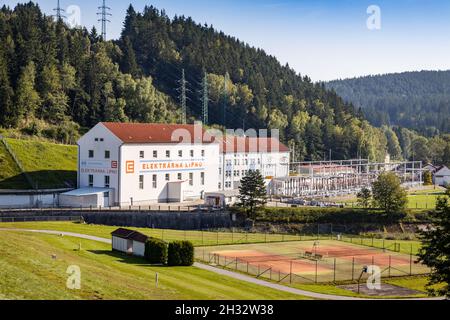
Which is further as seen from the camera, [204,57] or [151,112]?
[204,57]

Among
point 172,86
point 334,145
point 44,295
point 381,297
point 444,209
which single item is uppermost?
point 172,86

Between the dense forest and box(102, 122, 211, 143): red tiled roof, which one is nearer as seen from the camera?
box(102, 122, 211, 143): red tiled roof

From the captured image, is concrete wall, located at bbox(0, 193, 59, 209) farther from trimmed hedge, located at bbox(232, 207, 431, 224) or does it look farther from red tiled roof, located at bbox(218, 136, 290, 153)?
red tiled roof, located at bbox(218, 136, 290, 153)

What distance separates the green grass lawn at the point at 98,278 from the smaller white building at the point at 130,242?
0.88m

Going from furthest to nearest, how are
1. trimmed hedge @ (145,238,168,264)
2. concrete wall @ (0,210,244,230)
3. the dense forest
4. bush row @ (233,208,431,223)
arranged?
the dense forest
bush row @ (233,208,431,223)
concrete wall @ (0,210,244,230)
trimmed hedge @ (145,238,168,264)

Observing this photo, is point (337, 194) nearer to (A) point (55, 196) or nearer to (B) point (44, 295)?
(A) point (55, 196)

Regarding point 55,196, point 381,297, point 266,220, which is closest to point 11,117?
point 55,196

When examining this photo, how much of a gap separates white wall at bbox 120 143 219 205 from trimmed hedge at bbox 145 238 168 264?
893 inches

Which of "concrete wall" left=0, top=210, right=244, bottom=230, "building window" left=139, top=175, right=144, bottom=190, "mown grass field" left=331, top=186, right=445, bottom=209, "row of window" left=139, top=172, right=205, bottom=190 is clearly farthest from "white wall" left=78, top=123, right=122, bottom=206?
"mown grass field" left=331, top=186, right=445, bottom=209

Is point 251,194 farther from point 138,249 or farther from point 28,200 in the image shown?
point 138,249

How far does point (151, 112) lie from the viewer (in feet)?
309

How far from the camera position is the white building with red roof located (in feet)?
196

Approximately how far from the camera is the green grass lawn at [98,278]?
2188cm
